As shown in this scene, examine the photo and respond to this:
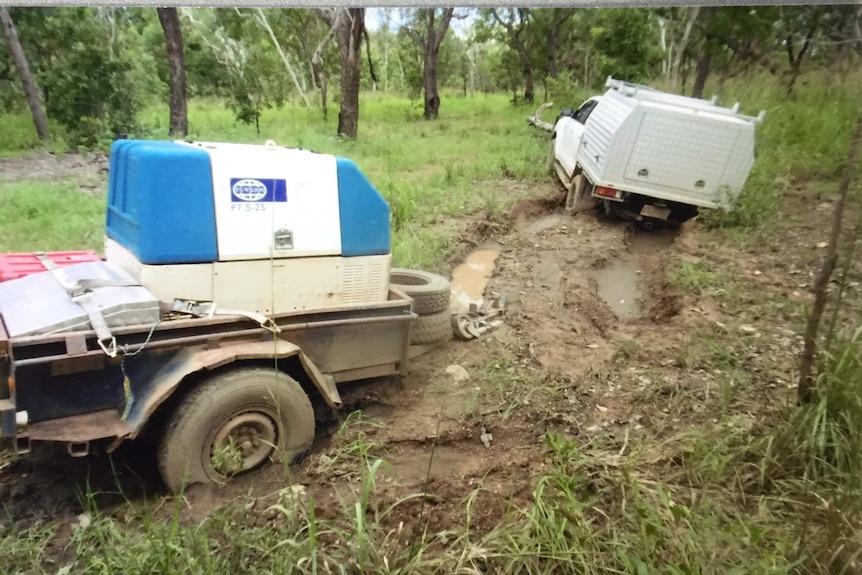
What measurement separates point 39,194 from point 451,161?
1778 millimetres

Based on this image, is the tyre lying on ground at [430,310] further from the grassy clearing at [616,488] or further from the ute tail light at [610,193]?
the ute tail light at [610,193]

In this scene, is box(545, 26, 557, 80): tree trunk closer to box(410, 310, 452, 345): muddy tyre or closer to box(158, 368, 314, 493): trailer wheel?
box(410, 310, 452, 345): muddy tyre

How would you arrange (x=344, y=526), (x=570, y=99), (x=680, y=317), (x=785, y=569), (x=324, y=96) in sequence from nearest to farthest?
1. (x=785, y=569)
2. (x=344, y=526)
3. (x=324, y=96)
4. (x=680, y=317)
5. (x=570, y=99)

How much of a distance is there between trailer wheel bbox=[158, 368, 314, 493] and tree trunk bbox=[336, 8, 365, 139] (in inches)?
42.1

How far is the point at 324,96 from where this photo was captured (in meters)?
2.47

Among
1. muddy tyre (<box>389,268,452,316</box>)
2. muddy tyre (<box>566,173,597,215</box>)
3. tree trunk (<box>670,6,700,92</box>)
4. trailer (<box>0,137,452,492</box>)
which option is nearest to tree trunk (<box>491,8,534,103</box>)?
tree trunk (<box>670,6,700,92</box>)

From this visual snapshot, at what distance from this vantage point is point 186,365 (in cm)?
195

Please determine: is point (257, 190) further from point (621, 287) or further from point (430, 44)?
point (621, 287)

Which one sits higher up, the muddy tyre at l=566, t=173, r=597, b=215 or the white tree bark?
the white tree bark

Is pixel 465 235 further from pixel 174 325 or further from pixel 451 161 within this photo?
pixel 174 325

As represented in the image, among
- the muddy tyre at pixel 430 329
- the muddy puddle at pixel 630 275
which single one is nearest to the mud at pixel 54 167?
the muddy tyre at pixel 430 329

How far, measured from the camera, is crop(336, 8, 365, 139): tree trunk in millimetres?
2217

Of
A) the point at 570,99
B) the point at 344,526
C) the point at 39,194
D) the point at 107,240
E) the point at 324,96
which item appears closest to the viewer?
the point at 344,526

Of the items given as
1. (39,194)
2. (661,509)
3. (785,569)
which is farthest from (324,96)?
(785,569)
